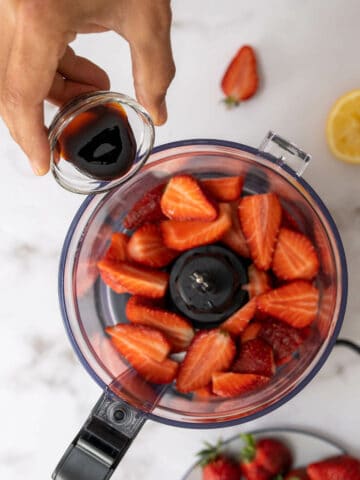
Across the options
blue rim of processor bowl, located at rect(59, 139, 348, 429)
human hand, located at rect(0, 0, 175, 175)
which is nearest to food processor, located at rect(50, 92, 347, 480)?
blue rim of processor bowl, located at rect(59, 139, 348, 429)

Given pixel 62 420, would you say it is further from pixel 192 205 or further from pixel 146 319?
pixel 192 205

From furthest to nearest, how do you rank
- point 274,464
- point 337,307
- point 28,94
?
point 274,464
point 337,307
point 28,94

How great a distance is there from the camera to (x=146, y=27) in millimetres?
711

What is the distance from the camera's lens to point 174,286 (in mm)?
991

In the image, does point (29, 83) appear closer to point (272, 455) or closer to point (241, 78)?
point (241, 78)

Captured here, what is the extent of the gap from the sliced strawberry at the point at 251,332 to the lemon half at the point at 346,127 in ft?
0.91

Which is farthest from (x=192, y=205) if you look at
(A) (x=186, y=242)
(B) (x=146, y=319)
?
(B) (x=146, y=319)

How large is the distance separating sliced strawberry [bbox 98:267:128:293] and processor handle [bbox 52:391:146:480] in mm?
177

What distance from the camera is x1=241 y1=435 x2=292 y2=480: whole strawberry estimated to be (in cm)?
103

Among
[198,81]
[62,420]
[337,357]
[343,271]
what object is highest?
[198,81]

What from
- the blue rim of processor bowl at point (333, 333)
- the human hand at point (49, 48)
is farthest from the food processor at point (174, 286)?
the human hand at point (49, 48)

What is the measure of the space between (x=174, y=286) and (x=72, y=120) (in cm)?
30

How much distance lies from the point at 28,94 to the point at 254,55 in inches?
18.9

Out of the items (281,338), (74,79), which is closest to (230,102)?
(74,79)
